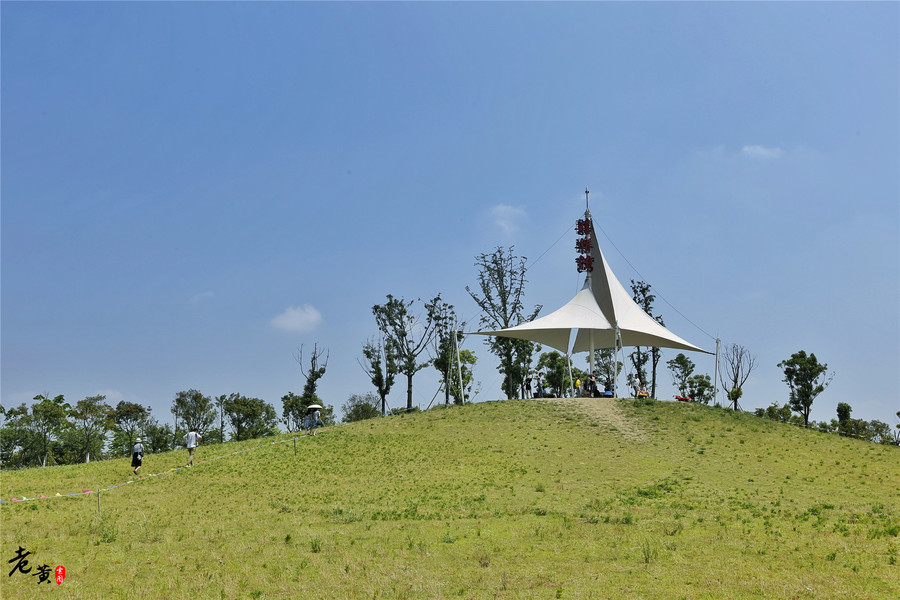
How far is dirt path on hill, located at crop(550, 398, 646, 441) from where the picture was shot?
2809cm

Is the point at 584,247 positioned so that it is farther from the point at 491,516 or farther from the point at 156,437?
the point at 156,437

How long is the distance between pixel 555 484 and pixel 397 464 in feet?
20.4

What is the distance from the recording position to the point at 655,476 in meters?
21.2

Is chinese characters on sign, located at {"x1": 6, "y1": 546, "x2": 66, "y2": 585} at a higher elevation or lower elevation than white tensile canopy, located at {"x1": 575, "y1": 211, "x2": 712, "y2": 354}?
lower

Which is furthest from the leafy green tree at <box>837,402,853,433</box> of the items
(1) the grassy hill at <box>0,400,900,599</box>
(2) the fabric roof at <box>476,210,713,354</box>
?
(1) the grassy hill at <box>0,400,900,599</box>

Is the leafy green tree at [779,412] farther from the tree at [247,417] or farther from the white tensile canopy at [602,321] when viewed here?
the tree at [247,417]

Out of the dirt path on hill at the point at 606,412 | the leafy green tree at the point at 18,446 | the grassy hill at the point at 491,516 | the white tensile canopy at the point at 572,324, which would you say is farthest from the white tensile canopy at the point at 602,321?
the leafy green tree at the point at 18,446

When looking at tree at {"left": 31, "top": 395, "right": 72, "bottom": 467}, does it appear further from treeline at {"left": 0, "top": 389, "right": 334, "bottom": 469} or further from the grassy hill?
the grassy hill

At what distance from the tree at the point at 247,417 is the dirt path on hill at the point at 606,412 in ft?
123

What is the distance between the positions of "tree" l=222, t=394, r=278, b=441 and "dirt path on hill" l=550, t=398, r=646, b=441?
37.5 m

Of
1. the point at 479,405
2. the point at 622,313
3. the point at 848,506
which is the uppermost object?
the point at 622,313

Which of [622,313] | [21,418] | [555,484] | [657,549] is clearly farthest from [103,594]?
[21,418]

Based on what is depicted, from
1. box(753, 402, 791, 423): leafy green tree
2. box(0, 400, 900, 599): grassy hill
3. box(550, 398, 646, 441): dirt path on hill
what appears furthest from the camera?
box(753, 402, 791, 423): leafy green tree

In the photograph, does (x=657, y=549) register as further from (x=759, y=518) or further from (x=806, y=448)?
(x=806, y=448)
